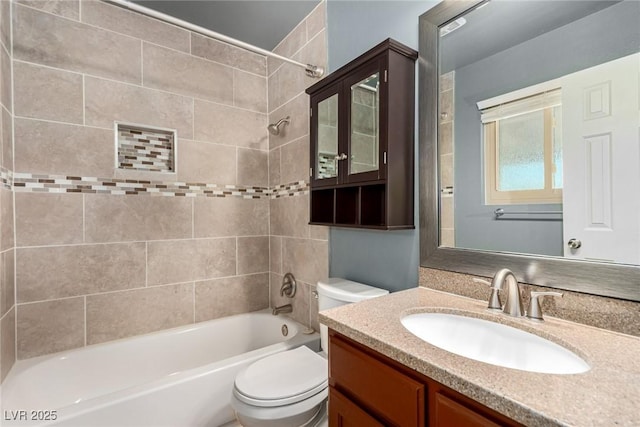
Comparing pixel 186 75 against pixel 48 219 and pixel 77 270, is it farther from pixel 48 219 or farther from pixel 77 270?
pixel 77 270

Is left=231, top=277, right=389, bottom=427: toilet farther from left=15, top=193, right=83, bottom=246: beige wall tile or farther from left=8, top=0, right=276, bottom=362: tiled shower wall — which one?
left=15, top=193, right=83, bottom=246: beige wall tile

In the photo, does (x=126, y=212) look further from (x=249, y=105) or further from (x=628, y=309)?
(x=628, y=309)

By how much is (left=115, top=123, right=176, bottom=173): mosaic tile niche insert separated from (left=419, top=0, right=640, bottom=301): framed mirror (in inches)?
66.7

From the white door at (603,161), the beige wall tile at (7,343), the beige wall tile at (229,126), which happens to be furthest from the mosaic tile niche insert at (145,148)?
the white door at (603,161)

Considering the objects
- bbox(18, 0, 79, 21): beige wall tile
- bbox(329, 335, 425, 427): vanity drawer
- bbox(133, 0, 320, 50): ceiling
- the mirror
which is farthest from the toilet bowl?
bbox(18, 0, 79, 21): beige wall tile

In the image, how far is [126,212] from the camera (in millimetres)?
1913

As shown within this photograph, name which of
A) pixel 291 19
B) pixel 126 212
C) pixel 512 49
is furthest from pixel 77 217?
pixel 512 49

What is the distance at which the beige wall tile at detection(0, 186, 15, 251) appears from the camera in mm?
1420

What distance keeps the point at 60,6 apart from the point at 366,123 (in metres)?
1.91

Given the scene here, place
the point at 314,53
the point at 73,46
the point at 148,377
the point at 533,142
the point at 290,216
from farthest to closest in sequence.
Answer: the point at 290,216 < the point at 314,53 < the point at 148,377 < the point at 73,46 < the point at 533,142

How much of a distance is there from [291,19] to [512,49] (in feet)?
5.06

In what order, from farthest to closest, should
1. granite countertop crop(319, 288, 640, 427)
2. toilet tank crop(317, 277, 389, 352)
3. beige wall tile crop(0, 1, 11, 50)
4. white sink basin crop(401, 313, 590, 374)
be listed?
beige wall tile crop(0, 1, 11, 50), toilet tank crop(317, 277, 389, 352), white sink basin crop(401, 313, 590, 374), granite countertop crop(319, 288, 640, 427)

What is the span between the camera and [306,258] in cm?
207

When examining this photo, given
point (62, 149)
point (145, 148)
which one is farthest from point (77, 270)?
point (145, 148)
